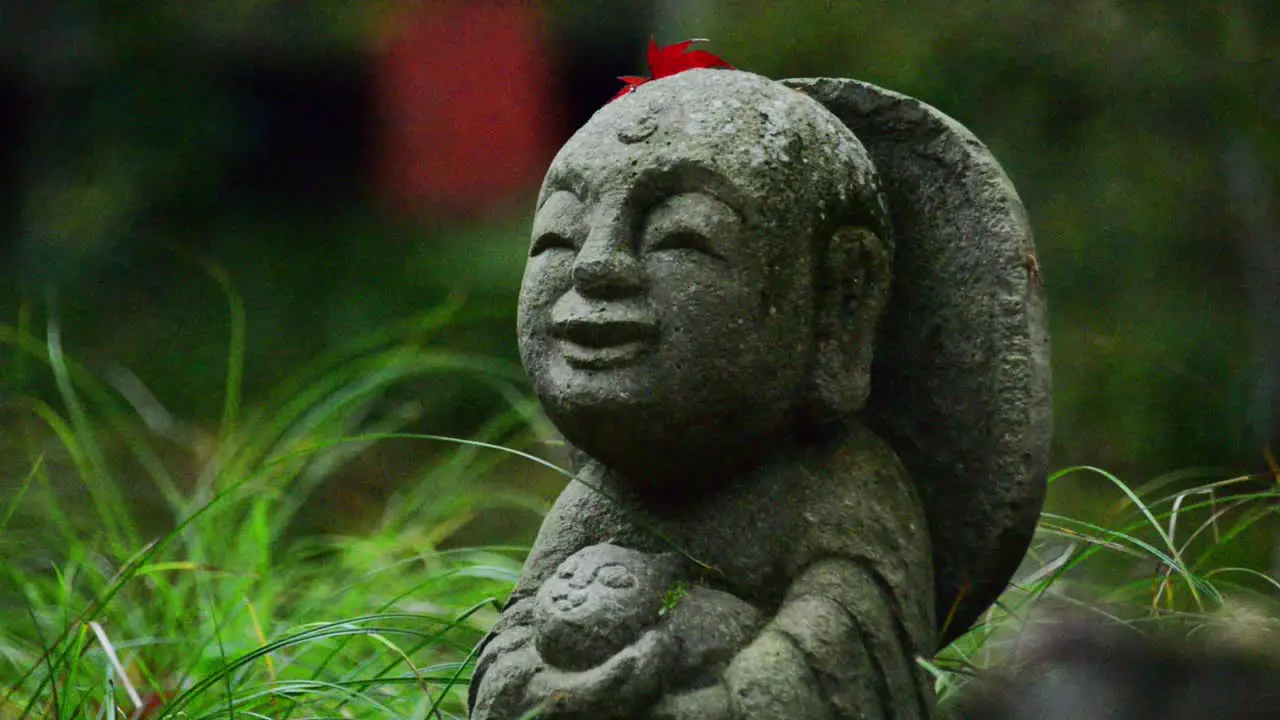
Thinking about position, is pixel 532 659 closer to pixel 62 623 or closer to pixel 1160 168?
pixel 62 623

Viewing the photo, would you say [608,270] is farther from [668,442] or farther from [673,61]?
[673,61]

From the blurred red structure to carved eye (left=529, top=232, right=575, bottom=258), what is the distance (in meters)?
3.11

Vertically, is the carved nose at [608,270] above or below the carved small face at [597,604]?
above

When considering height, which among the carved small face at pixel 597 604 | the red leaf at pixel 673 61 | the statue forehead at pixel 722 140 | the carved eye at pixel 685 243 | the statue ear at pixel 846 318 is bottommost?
the carved small face at pixel 597 604

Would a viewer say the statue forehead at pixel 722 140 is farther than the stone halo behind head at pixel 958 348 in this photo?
No

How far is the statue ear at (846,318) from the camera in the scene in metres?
2.33

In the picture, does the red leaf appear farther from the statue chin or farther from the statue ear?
the statue chin

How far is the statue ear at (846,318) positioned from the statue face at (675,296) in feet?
0.15

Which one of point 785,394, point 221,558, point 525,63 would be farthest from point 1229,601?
point 525,63

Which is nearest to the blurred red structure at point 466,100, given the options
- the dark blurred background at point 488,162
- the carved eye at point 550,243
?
the dark blurred background at point 488,162

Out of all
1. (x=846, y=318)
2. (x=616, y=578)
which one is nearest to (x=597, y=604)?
(x=616, y=578)

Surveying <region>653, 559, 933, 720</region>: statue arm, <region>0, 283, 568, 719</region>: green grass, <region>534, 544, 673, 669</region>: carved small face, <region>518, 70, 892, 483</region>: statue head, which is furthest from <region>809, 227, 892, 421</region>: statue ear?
<region>0, 283, 568, 719</region>: green grass

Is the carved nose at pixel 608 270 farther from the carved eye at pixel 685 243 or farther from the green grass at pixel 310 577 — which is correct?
the green grass at pixel 310 577

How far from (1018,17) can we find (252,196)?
10.5 ft
